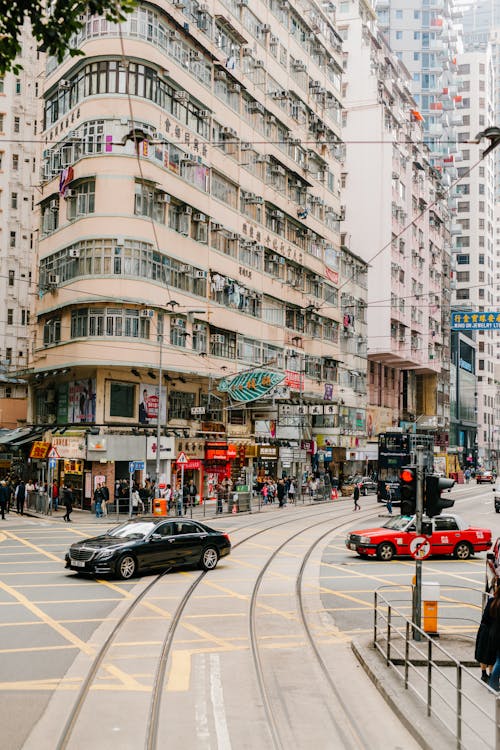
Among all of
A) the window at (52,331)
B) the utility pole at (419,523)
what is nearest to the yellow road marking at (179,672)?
the utility pole at (419,523)

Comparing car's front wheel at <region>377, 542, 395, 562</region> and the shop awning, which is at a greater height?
the shop awning

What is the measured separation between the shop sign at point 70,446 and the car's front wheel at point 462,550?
20074 mm

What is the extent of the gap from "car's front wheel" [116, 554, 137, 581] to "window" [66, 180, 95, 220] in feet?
81.3

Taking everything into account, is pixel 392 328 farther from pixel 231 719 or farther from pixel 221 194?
pixel 231 719

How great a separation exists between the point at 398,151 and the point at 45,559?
64.1 meters

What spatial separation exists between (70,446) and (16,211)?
34482mm

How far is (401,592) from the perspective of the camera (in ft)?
58.2

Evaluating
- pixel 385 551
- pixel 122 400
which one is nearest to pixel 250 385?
pixel 122 400

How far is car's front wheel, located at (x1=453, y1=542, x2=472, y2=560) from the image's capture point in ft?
77.3

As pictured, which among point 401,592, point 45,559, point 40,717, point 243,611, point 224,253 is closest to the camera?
point 40,717

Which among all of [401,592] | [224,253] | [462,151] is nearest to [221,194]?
[224,253]

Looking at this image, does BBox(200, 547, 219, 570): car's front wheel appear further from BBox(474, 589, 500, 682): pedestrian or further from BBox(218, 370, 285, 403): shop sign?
BBox(218, 370, 285, 403): shop sign

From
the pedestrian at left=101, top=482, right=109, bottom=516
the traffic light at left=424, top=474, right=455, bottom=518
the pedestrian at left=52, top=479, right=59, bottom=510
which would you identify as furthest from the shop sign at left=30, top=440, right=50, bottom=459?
the traffic light at left=424, top=474, right=455, bottom=518

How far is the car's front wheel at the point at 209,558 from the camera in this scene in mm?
20281
